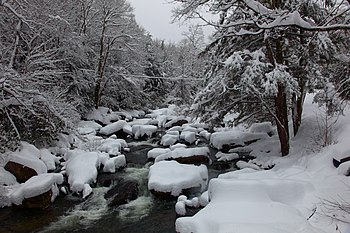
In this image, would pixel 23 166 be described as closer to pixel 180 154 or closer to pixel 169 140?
pixel 180 154

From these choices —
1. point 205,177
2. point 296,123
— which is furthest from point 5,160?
point 296,123

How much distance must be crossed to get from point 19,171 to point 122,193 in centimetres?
302

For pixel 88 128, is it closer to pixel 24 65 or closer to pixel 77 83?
pixel 77 83

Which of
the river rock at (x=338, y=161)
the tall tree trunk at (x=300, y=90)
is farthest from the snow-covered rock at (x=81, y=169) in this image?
the tall tree trunk at (x=300, y=90)

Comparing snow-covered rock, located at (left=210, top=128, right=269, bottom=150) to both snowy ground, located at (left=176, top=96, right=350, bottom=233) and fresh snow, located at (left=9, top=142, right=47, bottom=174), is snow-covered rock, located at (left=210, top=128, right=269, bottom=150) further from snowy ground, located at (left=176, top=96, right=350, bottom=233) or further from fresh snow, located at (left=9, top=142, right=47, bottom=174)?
fresh snow, located at (left=9, top=142, right=47, bottom=174)

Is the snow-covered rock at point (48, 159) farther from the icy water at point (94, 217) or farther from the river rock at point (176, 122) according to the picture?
the river rock at point (176, 122)

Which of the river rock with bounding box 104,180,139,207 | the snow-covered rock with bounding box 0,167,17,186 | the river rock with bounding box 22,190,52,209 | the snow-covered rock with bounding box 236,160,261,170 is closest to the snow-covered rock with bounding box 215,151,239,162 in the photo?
the snow-covered rock with bounding box 236,160,261,170

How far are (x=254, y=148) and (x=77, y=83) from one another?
39.8 ft

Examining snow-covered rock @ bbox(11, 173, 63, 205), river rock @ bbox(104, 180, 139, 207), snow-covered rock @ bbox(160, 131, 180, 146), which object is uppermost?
snow-covered rock @ bbox(160, 131, 180, 146)

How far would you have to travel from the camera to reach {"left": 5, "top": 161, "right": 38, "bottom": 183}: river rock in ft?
29.8

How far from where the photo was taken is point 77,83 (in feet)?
64.7

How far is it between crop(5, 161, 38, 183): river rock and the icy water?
1.29 metres

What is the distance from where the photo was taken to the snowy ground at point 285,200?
A: 16.8 feet

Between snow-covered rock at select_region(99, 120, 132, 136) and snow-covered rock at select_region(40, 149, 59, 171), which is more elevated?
snow-covered rock at select_region(99, 120, 132, 136)
